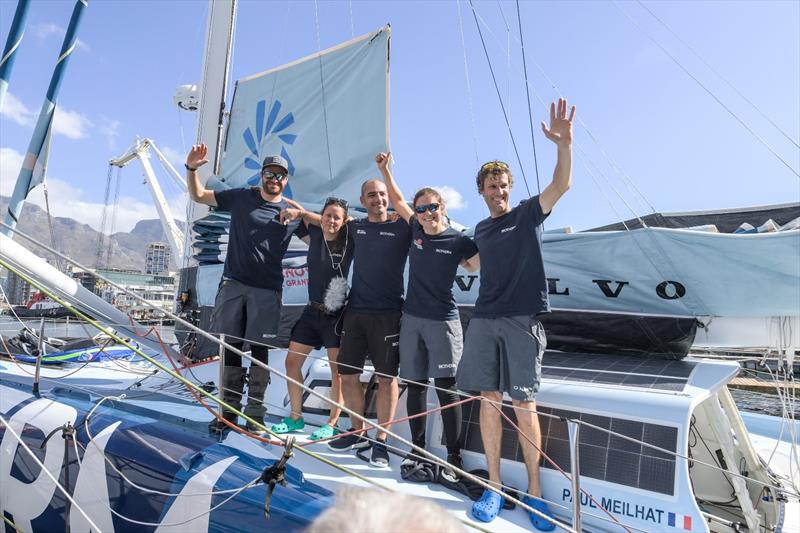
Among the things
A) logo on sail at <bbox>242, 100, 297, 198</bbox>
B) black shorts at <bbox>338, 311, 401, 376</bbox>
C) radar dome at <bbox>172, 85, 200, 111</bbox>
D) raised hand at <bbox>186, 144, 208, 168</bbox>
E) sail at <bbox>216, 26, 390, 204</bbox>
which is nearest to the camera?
black shorts at <bbox>338, 311, 401, 376</bbox>

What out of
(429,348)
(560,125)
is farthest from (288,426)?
(560,125)

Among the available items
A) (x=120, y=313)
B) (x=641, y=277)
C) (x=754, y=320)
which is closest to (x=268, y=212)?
(x=120, y=313)

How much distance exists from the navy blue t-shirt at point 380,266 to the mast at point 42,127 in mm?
2495

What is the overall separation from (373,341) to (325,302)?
43cm

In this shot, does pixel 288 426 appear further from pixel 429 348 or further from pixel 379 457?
pixel 429 348

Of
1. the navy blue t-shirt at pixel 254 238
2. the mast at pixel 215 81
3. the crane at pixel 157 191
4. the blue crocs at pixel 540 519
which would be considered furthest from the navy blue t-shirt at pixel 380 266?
the crane at pixel 157 191

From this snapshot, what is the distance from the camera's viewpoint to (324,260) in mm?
3043

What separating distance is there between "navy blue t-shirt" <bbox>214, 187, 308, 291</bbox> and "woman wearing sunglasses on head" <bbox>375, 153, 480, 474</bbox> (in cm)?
92

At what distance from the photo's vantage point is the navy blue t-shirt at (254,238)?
2980 mm

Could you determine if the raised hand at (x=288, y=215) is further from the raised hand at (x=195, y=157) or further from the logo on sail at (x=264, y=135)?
the logo on sail at (x=264, y=135)

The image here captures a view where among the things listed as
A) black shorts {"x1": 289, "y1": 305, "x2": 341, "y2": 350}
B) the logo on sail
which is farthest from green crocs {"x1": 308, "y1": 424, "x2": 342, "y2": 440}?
the logo on sail

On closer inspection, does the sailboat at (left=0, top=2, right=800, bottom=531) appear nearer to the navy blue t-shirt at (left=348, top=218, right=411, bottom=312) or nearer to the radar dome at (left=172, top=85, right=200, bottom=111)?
the navy blue t-shirt at (left=348, top=218, right=411, bottom=312)

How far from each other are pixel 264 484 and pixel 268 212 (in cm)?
172

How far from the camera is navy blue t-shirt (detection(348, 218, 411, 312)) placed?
285 cm
